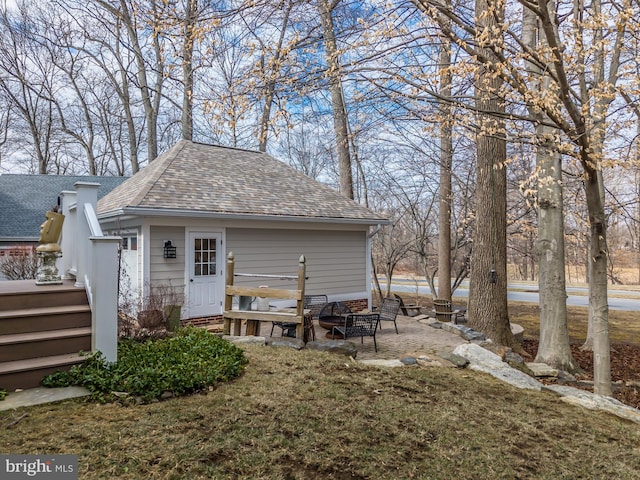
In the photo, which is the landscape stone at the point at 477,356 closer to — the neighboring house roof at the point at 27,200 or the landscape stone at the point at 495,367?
the landscape stone at the point at 495,367

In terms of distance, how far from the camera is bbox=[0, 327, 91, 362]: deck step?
365 centimetres

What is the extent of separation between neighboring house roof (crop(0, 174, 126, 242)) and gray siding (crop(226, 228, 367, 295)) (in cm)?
974

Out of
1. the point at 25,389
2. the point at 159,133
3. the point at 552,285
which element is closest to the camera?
the point at 25,389

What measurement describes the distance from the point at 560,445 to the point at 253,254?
7408mm

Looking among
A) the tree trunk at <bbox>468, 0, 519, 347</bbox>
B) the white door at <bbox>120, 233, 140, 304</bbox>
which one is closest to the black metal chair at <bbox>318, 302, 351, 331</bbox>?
the tree trunk at <bbox>468, 0, 519, 347</bbox>

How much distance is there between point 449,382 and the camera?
4.56m

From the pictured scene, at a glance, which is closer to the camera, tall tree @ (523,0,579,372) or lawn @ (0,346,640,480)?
lawn @ (0,346,640,480)

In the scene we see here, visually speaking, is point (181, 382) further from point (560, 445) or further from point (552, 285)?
point (552, 285)

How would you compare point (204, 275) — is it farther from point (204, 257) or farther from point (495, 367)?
point (495, 367)

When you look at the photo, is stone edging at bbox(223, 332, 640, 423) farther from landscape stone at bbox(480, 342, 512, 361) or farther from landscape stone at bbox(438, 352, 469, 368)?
landscape stone at bbox(480, 342, 512, 361)

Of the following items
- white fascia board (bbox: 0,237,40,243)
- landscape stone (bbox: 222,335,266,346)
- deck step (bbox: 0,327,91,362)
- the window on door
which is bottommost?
landscape stone (bbox: 222,335,266,346)

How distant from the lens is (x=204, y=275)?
8828mm

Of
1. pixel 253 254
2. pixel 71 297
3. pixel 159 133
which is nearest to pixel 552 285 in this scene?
pixel 253 254

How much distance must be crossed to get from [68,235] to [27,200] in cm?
1336
